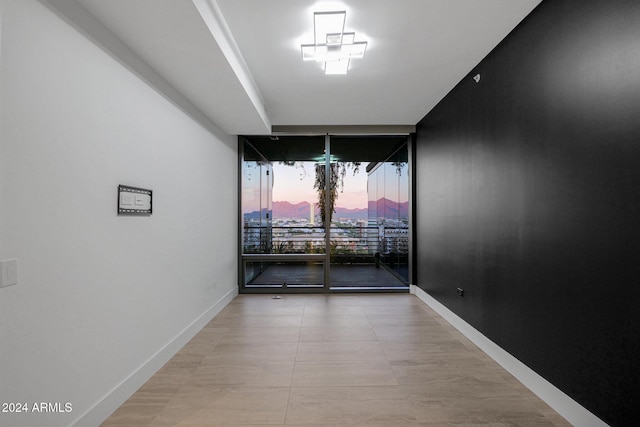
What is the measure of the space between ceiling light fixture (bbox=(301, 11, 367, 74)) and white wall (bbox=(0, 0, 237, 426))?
1.40m

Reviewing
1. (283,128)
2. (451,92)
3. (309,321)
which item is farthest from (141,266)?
(451,92)

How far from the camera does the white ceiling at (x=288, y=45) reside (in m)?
2.10

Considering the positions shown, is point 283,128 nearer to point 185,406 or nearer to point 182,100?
point 182,100

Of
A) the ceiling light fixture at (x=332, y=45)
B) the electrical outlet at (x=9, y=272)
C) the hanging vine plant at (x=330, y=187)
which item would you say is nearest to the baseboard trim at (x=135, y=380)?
the electrical outlet at (x=9, y=272)

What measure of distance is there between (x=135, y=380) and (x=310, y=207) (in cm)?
371

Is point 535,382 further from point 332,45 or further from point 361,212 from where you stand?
point 361,212

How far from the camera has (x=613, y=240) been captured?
1679 millimetres

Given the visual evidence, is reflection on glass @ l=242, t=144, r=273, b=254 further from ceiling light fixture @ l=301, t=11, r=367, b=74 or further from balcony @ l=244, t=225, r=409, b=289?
ceiling light fixture @ l=301, t=11, r=367, b=74

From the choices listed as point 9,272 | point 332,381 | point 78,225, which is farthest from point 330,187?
point 9,272

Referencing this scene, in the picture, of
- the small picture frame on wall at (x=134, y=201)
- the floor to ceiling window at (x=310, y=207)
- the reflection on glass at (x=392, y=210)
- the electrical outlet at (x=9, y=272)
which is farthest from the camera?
the reflection on glass at (x=392, y=210)

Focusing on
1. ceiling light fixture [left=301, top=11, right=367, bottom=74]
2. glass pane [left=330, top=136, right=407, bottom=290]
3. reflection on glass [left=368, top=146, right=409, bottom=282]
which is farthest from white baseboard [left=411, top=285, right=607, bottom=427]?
ceiling light fixture [left=301, top=11, right=367, bottom=74]

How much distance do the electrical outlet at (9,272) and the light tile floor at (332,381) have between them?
116 centimetres

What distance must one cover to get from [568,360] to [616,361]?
1.14ft

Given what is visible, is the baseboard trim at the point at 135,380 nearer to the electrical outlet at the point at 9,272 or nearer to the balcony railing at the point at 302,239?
the electrical outlet at the point at 9,272
